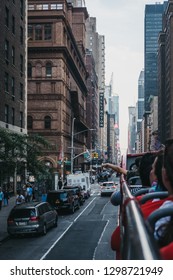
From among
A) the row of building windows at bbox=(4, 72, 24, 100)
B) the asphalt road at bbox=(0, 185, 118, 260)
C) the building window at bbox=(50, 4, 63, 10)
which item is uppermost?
the building window at bbox=(50, 4, 63, 10)

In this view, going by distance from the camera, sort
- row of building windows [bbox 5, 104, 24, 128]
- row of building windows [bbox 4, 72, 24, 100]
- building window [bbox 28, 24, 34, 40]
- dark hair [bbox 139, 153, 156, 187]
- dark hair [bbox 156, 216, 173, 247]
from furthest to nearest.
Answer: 1. building window [bbox 28, 24, 34, 40]
2. row of building windows [bbox 5, 104, 24, 128]
3. row of building windows [bbox 4, 72, 24, 100]
4. dark hair [bbox 139, 153, 156, 187]
5. dark hair [bbox 156, 216, 173, 247]

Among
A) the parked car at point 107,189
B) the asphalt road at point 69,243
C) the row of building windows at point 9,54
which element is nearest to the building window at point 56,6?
the row of building windows at point 9,54

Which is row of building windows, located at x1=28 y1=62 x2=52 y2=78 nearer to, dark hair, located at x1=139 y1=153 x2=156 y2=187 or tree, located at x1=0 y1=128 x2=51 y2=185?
tree, located at x1=0 y1=128 x2=51 y2=185

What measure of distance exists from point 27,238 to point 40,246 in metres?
3.78

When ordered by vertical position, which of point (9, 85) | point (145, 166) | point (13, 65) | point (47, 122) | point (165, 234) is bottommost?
point (165, 234)

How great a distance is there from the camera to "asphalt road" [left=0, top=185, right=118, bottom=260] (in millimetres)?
19312

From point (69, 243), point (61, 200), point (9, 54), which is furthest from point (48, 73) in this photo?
point (69, 243)

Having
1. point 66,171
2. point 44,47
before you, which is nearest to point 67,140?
point 66,171

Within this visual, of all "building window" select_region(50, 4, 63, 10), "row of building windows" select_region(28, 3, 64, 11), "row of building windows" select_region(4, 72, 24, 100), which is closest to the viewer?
"row of building windows" select_region(4, 72, 24, 100)

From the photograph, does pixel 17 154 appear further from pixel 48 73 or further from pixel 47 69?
pixel 47 69

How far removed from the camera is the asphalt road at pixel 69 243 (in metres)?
19.3

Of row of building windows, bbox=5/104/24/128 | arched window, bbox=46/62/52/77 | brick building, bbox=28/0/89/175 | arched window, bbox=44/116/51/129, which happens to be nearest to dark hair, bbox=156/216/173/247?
row of building windows, bbox=5/104/24/128

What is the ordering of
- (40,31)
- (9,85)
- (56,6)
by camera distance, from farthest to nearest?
(56,6), (40,31), (9,85)

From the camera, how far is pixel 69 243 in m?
22.8
